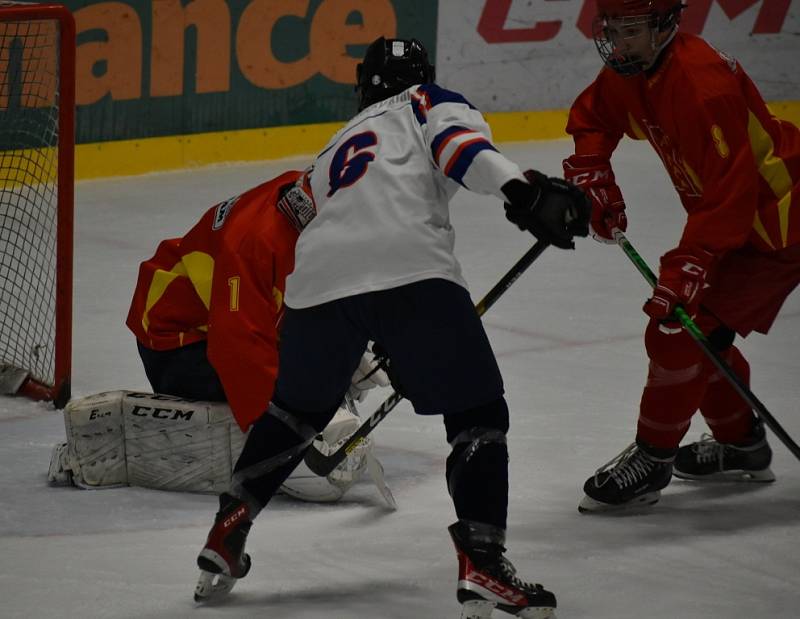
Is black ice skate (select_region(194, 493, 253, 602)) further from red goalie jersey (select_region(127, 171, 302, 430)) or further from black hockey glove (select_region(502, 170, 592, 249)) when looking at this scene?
black hockey glove (select_region(502, 170, 592, 249))

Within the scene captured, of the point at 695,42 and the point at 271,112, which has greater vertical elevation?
the point at 695,42

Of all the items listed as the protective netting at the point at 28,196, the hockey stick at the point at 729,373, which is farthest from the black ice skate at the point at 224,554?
the protective netting at the point at 28,196

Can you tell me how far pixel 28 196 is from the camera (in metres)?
5.39

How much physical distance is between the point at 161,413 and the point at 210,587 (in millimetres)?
688

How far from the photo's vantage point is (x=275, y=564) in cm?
298

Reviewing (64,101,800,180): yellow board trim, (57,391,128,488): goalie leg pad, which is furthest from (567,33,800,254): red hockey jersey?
(64,101,800,180): yellow board trim

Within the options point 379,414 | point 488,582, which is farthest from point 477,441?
point 379,414

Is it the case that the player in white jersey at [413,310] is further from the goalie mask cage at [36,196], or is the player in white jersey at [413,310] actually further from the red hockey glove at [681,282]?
the goalie mask cage at [36,196]

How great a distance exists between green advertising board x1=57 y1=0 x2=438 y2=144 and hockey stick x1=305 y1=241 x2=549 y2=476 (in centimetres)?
386

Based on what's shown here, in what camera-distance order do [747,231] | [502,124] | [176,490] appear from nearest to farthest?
[747,231] < [176,490] < [502,124]

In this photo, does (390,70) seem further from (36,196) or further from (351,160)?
(36,196)

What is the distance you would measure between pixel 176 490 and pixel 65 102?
1211mm

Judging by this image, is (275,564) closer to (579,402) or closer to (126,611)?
(126,611)

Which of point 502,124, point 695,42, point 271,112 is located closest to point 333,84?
point 271,112
